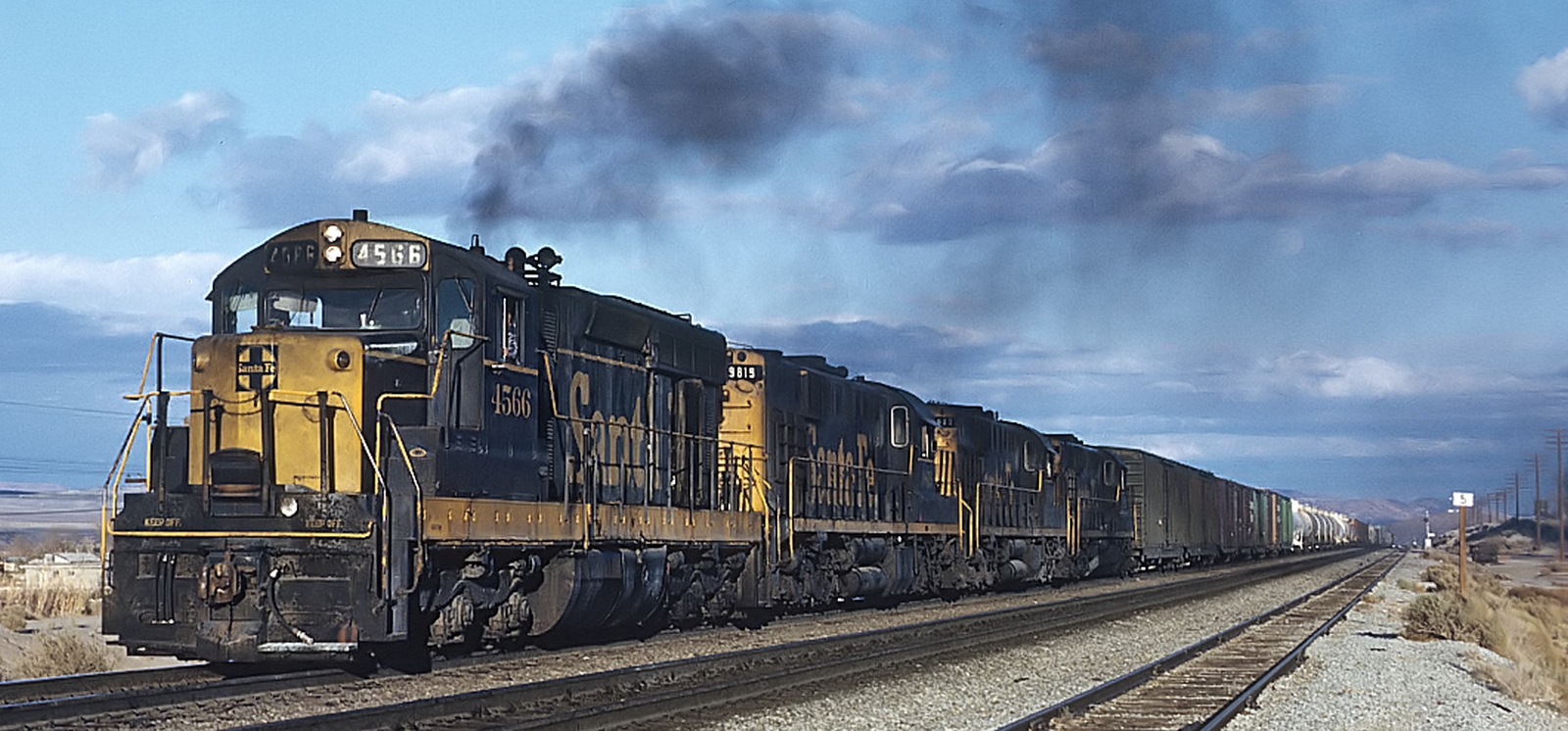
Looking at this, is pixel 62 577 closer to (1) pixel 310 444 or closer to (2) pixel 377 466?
(1) pixel 310 444

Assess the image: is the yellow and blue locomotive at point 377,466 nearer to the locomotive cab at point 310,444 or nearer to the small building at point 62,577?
the locomotive cab at point 310,444

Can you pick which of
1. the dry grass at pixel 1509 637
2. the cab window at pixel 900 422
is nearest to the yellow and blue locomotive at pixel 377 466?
the dry grass at pixel 1509 637

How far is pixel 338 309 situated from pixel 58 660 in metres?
4.38

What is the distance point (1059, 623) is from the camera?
64.7 feet

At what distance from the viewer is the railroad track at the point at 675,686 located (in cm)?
952

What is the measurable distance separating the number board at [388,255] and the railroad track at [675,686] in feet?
11.1

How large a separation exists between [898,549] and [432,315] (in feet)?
41.1

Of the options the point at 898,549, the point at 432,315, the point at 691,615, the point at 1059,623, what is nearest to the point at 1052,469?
the point at 898,549

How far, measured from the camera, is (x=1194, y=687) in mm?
13273

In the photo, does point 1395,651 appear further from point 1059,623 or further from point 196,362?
point 196,362

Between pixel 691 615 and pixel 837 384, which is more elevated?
pixel 837 384

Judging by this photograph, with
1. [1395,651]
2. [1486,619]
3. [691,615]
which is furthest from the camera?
[1486,619]

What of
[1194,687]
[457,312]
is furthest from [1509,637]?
[457,312]

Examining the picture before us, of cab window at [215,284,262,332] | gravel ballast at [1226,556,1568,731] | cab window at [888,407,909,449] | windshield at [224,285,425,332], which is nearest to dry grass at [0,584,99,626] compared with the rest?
cab window at [215,284,262,332]
